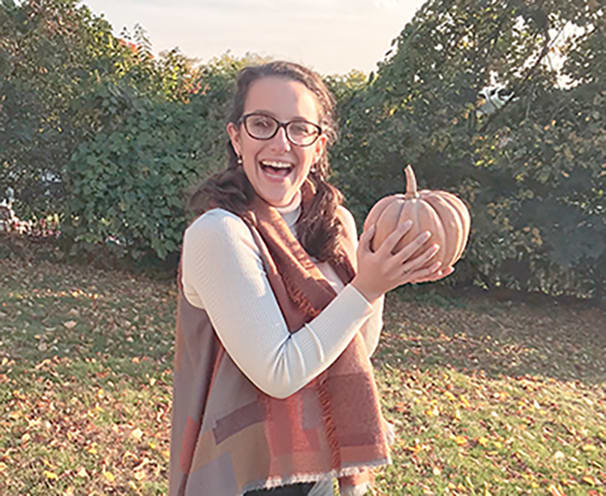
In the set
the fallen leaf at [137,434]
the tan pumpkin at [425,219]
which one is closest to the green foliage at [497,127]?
the fallen leaf at [137,434]

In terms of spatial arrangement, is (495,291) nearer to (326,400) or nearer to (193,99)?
(193,99)

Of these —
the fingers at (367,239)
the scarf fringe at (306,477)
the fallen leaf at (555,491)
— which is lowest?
the fallen leaf at (555,491)

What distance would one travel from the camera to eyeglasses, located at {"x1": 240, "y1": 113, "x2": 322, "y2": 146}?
1564 mm

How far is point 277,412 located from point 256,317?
26cm

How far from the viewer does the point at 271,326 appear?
1.39 m

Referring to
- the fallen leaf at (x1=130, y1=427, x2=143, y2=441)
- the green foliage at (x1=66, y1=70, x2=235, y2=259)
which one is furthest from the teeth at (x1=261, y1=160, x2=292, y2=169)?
the green foliage at (x1=66, y1=70, x2=235, y2=259)

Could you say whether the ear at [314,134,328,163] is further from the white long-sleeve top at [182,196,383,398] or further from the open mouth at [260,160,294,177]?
the white long-sleeve top at [182,196,383,398]

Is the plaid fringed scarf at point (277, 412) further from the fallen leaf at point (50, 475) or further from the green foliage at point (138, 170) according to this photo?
the green foliage at point (138, 170)

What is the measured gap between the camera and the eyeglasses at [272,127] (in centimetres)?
156

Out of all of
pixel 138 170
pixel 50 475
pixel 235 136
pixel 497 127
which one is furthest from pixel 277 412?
pixel 497 127

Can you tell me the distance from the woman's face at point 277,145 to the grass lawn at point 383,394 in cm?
250

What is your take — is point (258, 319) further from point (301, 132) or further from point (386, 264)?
point (301, 132)

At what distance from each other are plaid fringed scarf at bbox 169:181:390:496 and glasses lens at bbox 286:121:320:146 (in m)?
0.18

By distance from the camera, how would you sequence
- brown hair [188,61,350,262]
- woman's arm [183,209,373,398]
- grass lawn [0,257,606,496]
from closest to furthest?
woman's arm [183,209,373,398], brown hair [188,61,350,262], grass lawn [0,257,606,496]
